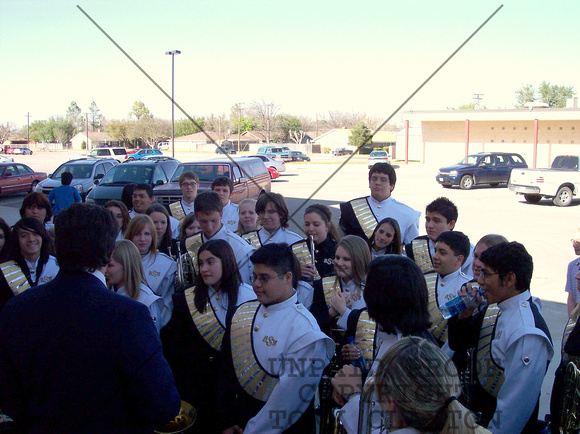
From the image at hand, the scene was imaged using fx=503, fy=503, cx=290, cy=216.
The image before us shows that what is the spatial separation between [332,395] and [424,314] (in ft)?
1.99

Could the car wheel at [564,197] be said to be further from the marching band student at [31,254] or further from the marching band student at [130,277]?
the marching band student at [31,254]

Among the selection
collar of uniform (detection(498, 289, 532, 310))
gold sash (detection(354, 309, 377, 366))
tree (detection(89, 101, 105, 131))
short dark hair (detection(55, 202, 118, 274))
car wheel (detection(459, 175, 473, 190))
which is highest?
tree (detection(89, 101, 105, 131))

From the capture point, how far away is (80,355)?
1.80 m

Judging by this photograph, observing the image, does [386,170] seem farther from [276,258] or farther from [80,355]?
[80,355]

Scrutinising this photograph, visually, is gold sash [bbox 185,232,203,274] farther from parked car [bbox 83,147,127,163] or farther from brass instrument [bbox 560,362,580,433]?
parked car [bbox 83,147,127,163]

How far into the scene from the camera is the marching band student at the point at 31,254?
13.2 feet

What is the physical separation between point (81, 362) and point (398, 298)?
1367 millimetres

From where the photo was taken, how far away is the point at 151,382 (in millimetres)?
1862

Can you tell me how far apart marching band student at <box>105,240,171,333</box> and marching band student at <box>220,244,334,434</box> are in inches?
36.2

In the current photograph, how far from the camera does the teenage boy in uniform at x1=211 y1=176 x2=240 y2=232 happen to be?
651 cm

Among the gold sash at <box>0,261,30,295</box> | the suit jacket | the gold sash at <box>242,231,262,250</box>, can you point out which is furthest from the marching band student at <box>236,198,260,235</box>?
the suit jacket

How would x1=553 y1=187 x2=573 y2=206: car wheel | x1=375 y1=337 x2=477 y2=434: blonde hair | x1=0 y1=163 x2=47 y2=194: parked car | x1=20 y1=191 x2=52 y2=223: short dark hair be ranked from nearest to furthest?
1. x1=375 y1=337 x2=477 y2=434: blonde hair
2. x1=20 y1=191 x2=52 y2=223: short dark hair
3. x1=553 y1=187 x2=573 y2=206: car wheel
4. x1=0 y1=163 x2=47 y2=194: parked car

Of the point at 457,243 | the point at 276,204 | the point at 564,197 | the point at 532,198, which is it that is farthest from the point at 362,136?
the point at 532,198

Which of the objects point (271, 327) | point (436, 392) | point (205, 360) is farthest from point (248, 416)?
point (436, 392)
